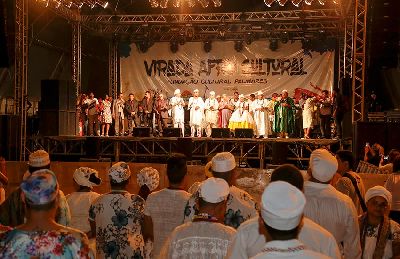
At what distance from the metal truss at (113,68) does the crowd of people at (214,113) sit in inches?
40.9

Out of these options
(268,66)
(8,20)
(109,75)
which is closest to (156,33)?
(109,75)

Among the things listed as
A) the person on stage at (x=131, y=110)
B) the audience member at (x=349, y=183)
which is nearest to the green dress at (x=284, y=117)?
the person on stage at (x=131, y=110)

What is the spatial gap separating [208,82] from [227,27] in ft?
7.92

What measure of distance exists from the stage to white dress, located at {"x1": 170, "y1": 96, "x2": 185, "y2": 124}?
3.19 m

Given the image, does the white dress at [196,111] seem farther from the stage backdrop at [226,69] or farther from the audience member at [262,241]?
the audience member at [262,241]

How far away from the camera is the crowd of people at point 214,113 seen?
2011 centimetres

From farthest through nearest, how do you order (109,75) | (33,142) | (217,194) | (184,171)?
(109,75)
(33,142)
(184,171)
(217,194)

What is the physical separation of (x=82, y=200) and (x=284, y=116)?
1543cm

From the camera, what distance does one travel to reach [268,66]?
22.6 meters

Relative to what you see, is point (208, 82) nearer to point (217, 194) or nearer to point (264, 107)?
point (264, 107)

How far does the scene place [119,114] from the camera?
869 inches

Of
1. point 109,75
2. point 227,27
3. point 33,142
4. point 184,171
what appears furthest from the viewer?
point 109,75

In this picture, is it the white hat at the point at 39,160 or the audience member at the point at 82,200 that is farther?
the audience member at the point at 82,200

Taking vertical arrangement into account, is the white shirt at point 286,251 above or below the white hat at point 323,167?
below
